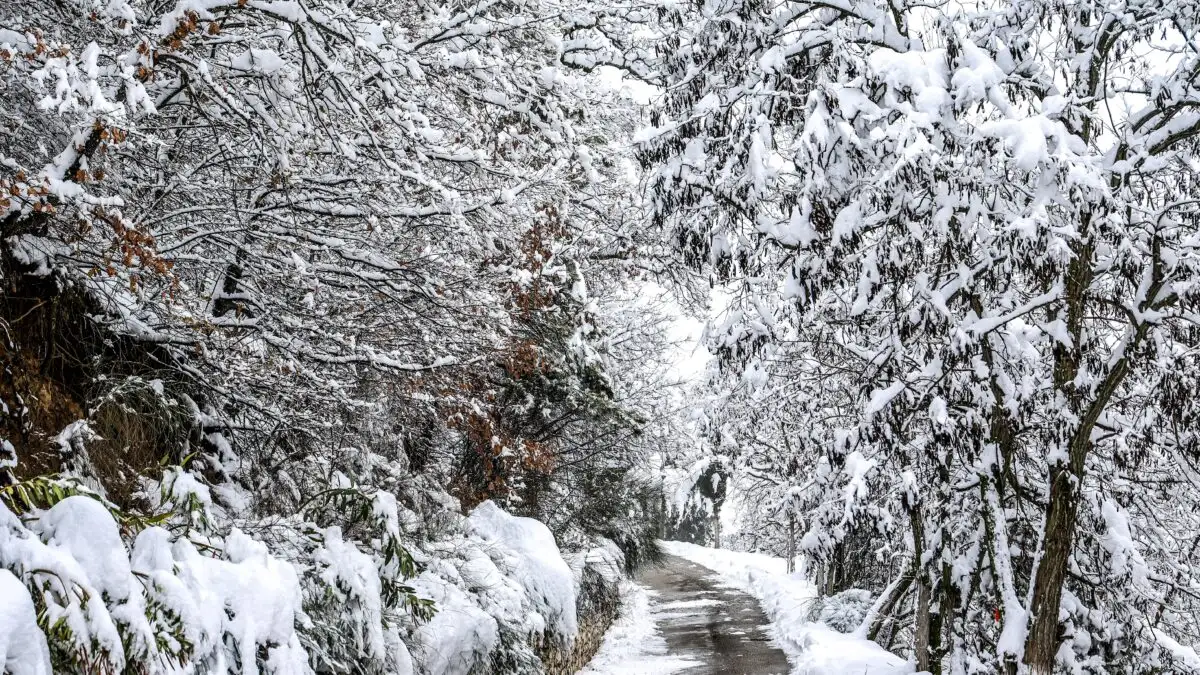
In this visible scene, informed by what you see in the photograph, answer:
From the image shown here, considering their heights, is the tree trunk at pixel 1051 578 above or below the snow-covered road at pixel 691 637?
above

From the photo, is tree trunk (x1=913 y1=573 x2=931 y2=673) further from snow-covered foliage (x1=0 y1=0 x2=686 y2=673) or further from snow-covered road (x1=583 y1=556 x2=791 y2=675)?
snow-covered foliage (x1=0 y1=0 x2=686 y2=673)

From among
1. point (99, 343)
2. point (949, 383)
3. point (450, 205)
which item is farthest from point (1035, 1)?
point (99, 343)

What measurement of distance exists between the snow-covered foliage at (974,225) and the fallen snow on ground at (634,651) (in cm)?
707

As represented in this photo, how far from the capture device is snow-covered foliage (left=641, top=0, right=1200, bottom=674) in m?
5.36

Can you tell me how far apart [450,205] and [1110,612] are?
8.42 meters

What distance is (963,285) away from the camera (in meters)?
6.21

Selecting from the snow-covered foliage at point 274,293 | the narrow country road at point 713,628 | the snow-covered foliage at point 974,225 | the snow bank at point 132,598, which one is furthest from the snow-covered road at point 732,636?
the snow bank at point 132,598

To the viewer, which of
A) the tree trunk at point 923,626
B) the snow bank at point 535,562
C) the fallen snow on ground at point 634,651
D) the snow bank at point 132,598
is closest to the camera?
the snow bank at point 132,598

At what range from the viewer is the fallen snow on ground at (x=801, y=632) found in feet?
39.5

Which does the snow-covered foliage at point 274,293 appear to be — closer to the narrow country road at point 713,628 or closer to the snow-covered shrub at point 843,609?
the narrow country road at point 713,628

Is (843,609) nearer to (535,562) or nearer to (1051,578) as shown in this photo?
(535,562)

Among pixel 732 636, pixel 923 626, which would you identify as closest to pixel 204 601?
pixel 923 626

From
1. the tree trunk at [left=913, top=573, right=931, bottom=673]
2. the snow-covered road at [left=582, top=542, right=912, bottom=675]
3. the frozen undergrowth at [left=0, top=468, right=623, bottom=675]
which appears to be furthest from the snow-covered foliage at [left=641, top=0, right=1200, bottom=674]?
the snow-covered road at [left=582, top=542, right=912, bottom=675]

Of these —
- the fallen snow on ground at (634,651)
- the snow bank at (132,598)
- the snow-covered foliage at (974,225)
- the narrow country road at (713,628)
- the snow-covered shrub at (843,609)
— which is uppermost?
the snow-covered foliage at (974,225)
